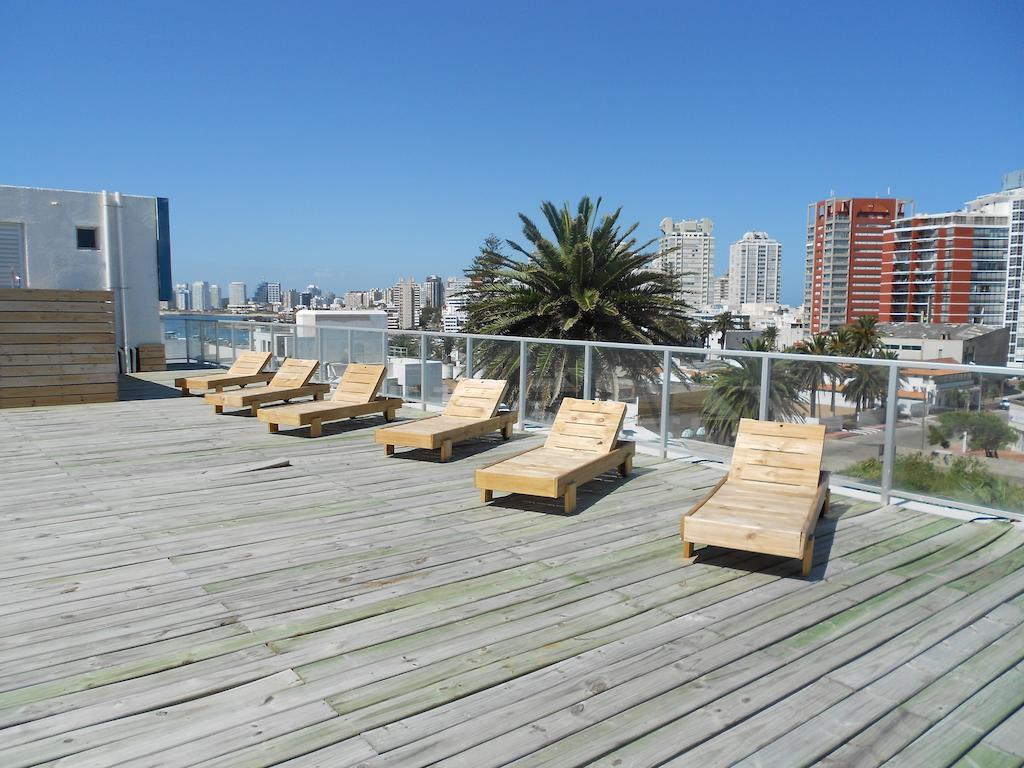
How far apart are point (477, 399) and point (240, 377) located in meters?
5.72

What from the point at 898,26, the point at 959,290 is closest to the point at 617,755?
the point at 898,26

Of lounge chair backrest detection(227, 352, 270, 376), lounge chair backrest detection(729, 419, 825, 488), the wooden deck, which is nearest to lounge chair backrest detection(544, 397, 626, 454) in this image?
the wooden deck

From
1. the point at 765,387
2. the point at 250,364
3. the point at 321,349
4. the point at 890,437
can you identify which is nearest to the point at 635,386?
the point at 765,387

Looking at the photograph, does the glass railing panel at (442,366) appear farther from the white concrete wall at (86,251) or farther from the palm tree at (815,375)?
the white concrete wall at (86,251)

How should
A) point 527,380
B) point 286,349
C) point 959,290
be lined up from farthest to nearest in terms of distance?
point 959,290, point 286,349, point 527,380

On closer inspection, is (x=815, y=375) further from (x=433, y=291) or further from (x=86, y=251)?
(x=433, y=291)

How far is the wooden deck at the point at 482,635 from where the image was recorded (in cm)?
266

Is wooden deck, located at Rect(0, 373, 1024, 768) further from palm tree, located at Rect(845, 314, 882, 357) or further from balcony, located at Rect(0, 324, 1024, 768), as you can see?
palm tree, located at Rect(845, 314, 882, 357)

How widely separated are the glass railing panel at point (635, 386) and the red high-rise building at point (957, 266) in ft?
507

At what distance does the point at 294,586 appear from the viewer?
4.16 meters

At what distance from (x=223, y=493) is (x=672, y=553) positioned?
12.4 ft

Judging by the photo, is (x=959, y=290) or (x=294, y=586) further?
(x=959, y=290)

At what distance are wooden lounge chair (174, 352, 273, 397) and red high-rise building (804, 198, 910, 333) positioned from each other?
554 ft

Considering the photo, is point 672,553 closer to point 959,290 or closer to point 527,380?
point 527,380
